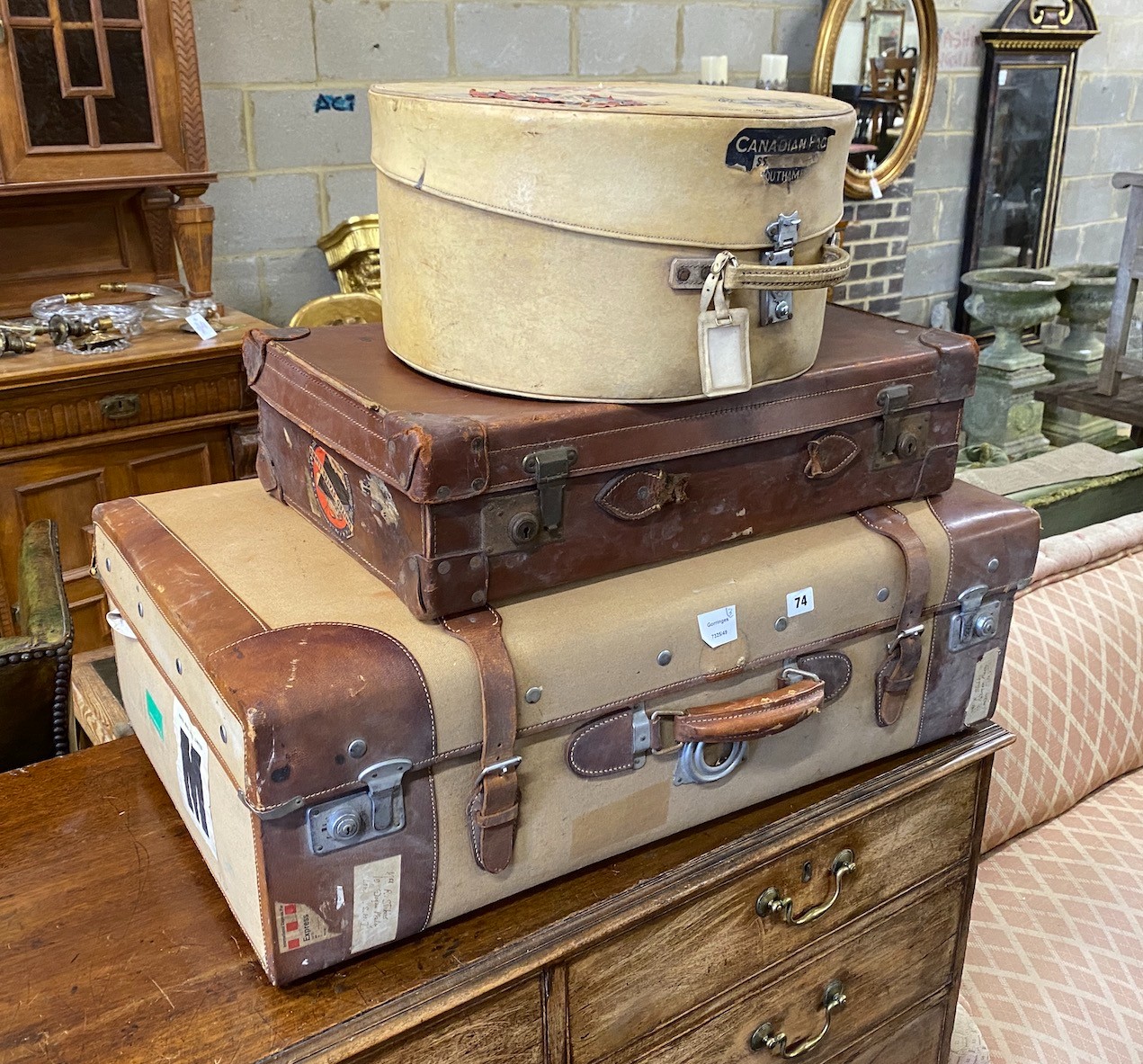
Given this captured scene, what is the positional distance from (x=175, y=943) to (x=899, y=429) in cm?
87

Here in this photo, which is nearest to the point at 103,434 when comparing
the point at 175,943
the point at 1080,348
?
the point at 175,943

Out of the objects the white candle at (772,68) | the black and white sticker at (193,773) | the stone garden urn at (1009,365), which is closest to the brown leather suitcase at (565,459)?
the black and white sticker at (193,773)

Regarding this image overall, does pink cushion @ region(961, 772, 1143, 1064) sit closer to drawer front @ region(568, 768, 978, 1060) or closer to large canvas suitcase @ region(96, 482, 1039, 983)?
drawer front @ region(568, 768, 978, 1060)

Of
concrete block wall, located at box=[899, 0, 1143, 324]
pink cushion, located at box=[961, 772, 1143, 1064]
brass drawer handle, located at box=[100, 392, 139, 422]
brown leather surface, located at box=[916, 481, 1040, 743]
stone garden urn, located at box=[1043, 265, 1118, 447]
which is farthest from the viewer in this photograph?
stone garden urn, located at box=[1043, 265, 1118, 447]

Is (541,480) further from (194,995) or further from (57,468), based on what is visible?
(57,468)

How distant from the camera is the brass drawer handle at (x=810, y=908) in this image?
1.13m

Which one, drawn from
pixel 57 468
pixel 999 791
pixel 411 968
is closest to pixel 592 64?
pixel 57 468

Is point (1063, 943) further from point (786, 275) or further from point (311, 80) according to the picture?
point (311, 80)

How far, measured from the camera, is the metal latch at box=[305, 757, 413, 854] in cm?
86

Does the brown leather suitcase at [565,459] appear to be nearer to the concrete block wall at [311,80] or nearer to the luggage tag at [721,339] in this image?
the luggage tag at [721,339]

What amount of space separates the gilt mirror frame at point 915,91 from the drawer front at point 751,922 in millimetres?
3563

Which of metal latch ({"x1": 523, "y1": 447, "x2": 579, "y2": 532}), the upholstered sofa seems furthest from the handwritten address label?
the upholstered sofa

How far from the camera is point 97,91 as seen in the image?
2484mm

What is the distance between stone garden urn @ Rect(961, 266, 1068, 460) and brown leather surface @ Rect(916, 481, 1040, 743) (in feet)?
13.1
